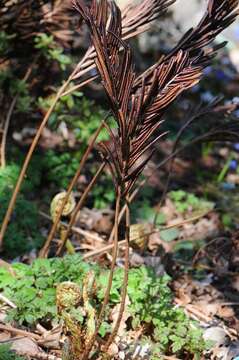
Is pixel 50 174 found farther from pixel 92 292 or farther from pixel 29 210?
pixel 92 292

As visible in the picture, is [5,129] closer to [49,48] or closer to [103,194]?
[49,48]

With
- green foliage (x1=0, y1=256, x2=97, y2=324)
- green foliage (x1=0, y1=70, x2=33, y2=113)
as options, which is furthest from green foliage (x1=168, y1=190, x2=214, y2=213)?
green foliage (x1=0, y1=256, x2=97, y2=324)

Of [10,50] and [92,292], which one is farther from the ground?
[10,50]

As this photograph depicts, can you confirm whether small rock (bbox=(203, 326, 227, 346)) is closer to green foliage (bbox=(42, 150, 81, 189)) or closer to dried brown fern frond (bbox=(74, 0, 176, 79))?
dried brown fern frond (bbox=(74, 0, 176, 79))

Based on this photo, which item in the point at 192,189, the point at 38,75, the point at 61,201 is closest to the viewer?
the point at 61,201

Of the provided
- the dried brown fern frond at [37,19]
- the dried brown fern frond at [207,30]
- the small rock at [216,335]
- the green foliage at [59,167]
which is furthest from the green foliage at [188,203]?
the dried brown fern frond at [207,30]

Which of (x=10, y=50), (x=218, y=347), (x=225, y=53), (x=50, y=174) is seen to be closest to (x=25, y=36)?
(x=10, y=50)

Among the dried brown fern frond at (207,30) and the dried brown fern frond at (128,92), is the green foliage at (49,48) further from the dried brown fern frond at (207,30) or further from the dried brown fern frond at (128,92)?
the dried brown fern frond at (128,92)

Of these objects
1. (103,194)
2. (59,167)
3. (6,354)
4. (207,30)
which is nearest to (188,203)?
(103,194)
